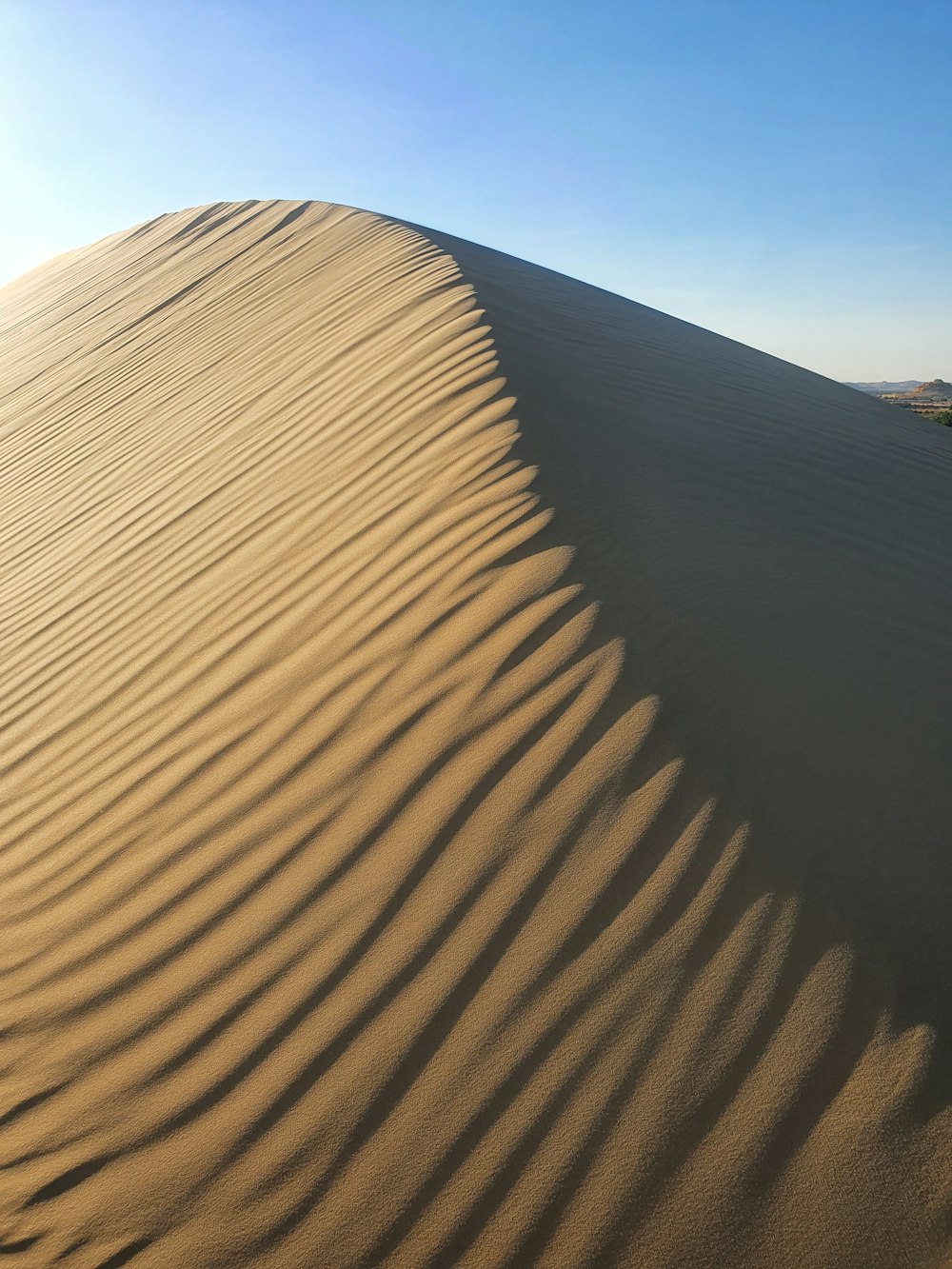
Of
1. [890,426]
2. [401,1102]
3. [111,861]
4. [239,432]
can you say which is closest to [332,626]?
[111,861]

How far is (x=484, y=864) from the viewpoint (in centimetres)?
208

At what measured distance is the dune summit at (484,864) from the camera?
1.61 metres

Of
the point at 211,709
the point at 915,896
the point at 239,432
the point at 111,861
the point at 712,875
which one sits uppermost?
the point at 239,432

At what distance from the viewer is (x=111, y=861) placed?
2.47m

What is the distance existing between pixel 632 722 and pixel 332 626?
108 cm

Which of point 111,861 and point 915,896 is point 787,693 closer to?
point 915,896

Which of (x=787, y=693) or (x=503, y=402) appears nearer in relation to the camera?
(x=787, y=693)

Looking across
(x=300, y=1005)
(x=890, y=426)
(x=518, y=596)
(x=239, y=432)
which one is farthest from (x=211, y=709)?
(x=890, y=426)

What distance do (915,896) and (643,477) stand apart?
2081mm

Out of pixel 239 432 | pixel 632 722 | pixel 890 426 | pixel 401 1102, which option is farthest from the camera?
pixel 890 426

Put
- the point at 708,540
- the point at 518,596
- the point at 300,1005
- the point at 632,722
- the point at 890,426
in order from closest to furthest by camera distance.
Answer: the point at 300,1005 < the point at 632,722 < the point at 518,596 < the point at 708,540 < the point at 890,426

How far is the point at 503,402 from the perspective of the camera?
152 inches

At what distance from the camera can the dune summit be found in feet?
5.28

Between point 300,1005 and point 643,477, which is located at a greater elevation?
point 643,477
